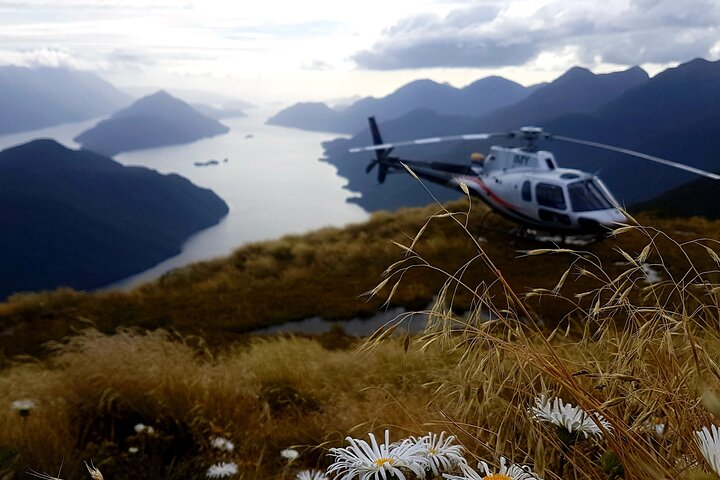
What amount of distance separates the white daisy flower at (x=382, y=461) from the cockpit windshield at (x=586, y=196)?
12061 millimetres

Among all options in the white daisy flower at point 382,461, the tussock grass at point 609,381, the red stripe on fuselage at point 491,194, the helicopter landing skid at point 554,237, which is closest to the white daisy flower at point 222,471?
the tussock grass at point 609,381

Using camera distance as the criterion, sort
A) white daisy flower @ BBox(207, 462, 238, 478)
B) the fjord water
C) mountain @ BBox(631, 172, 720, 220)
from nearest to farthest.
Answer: white daisy flower @ BBox(207, 462, 238, 478), mountain @ BBox(631, 172, 720, 220), the fjord water

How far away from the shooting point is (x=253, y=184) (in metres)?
127

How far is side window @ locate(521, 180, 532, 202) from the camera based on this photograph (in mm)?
13094

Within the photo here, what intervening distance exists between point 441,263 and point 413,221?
6.88 m

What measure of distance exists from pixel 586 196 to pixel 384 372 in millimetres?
9173

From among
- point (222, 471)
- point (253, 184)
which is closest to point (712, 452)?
point (222, 471)

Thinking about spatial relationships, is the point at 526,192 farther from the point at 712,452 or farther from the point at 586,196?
the point at 712,452

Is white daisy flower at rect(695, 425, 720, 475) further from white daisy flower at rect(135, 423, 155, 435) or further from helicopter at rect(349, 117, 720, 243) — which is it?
helicopter at rect(349, 117, 720, 243)

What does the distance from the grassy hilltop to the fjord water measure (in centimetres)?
5518

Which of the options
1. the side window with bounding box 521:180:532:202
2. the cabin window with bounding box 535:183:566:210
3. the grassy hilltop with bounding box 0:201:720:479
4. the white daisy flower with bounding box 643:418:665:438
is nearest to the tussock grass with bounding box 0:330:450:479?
the grassy hilltop with bounding box 0:201:720:479

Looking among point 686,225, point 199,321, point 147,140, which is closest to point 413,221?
point 686,225

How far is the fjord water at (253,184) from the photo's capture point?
276 ft

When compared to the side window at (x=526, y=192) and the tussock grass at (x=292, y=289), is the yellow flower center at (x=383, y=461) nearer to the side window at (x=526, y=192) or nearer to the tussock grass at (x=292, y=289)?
the tussock grass at (x=292, y=289)
